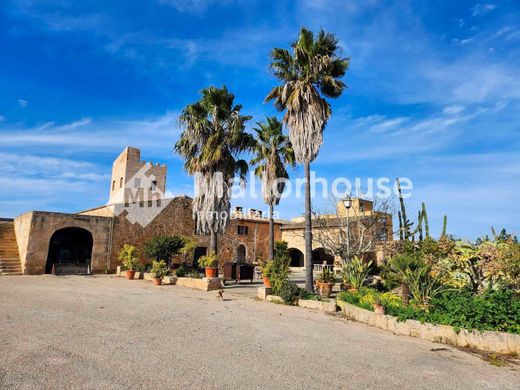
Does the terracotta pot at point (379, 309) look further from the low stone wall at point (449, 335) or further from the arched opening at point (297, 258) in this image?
the arched opening at point (297, 258)

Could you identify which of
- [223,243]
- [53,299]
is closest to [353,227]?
[223,243]

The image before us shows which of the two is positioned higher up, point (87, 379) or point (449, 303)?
point (449, 303)

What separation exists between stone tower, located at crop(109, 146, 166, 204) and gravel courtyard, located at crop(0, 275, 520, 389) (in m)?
29.9

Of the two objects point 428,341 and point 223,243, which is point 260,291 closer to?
point 428,341

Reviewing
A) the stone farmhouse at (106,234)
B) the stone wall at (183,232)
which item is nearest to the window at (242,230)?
the stone farmhouse at (106,234)

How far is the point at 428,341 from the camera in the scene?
702 centimetres

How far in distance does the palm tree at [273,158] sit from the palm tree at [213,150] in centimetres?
264

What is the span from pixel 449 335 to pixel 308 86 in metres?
9.93

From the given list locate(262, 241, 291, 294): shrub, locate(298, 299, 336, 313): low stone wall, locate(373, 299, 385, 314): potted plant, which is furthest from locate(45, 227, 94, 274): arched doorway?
locate(373, 299, 385, 314): potted plant

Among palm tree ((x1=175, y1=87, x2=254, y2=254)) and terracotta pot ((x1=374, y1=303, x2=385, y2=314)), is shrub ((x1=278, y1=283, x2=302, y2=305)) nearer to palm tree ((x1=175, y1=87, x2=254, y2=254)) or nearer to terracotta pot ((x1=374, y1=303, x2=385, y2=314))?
terracotta pot ((x1=374, y1=303, x2=385, y2=314))

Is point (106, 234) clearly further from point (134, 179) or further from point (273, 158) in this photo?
point (134, 179)

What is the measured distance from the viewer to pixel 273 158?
19.5m

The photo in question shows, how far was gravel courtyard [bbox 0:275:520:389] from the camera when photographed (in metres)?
4.34

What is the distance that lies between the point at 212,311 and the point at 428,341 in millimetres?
5355
